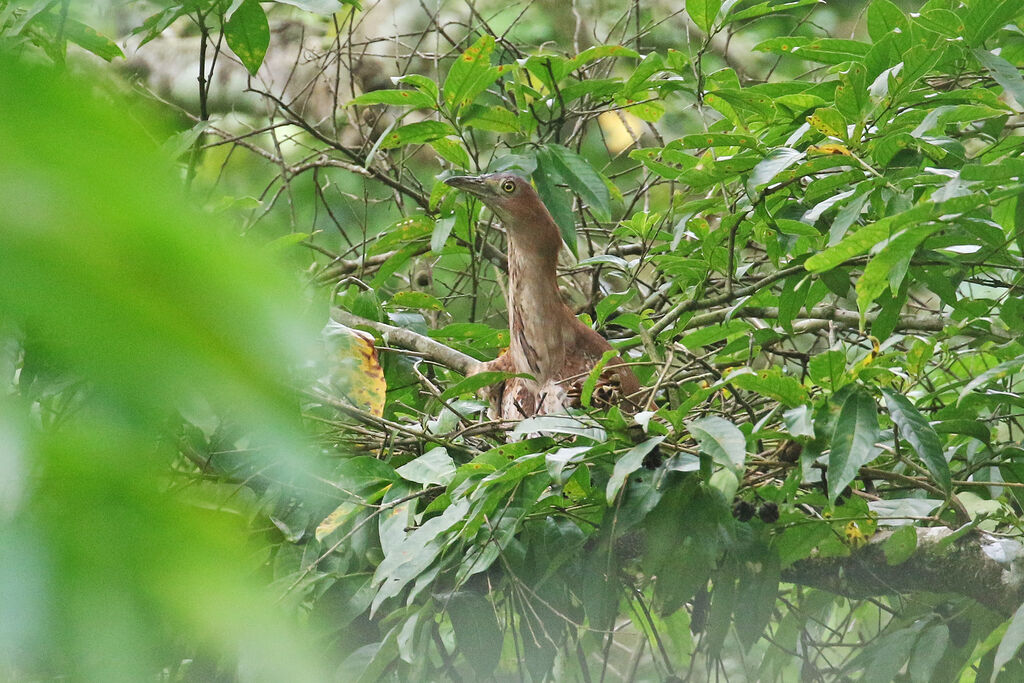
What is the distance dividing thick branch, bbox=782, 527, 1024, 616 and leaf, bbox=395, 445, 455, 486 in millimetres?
620

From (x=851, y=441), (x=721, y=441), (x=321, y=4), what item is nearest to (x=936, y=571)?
(x=851, y=441)

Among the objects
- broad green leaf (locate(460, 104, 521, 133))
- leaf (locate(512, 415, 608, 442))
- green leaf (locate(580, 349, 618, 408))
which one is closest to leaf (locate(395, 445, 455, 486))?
leaf (locate(512, 415, 608, 442))

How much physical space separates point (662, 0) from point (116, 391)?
4.39 metres

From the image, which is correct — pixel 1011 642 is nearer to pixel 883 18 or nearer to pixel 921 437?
pixel 921 437

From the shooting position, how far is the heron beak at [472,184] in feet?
7.41

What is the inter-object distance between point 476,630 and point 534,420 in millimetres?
388

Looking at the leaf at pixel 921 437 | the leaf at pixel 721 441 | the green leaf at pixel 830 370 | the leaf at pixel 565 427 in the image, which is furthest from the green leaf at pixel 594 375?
the leaf at pixel 921 437

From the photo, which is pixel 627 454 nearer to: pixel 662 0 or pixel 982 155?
pixel 982 155

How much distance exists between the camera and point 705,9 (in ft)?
6.58

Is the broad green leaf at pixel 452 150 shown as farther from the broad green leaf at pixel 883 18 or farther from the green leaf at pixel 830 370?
the green leaf at pixel 830 370

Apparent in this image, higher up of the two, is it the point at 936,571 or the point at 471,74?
the point at 471,74

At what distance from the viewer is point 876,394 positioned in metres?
1.53

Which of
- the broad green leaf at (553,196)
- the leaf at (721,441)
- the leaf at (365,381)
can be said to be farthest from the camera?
the broad green leaf at (553,196)

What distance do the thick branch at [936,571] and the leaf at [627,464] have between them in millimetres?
385
